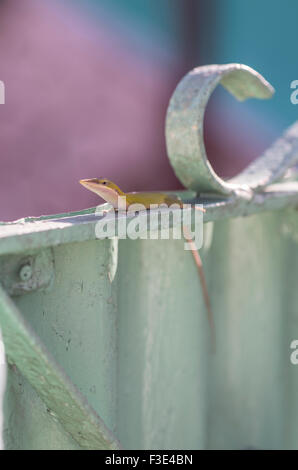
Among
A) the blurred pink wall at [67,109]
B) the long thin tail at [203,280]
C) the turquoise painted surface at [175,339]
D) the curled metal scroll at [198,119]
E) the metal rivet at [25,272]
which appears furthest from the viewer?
the blurred pink wall at [67,109]

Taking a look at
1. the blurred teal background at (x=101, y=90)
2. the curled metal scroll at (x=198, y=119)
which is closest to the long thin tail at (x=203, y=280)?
the curled metal scroll at (x=198, y=119)

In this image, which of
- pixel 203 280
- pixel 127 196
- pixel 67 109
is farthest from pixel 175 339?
pixel 67 109

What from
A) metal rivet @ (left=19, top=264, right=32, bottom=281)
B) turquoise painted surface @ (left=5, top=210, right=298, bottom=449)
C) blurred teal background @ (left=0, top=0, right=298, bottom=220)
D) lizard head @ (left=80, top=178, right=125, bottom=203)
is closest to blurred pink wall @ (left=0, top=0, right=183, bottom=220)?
blurred teal background @ (left=0, top=0, right=298, bottom=220)

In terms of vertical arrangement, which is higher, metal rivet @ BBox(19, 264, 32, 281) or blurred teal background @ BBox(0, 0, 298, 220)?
blurred teal background @ BBox(0, 0, 298, 220)

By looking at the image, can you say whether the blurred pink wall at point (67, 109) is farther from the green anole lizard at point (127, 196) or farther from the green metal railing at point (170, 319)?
the green anole lizard at point (127, 196)

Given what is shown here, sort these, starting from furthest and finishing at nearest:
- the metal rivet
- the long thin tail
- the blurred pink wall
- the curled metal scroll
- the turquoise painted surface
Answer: the blurred pink wall < the long thin tail < the curled metal scroll < the turquoise painted surface < the metal rivet

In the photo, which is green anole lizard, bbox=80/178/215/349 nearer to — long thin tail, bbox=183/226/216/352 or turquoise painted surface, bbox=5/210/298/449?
long thin tail, bbox=183/226/216/352
